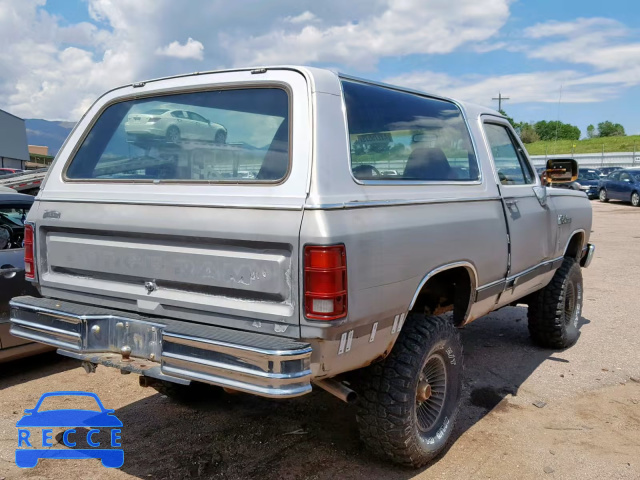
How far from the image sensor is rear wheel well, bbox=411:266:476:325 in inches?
146

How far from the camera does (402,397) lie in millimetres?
3145

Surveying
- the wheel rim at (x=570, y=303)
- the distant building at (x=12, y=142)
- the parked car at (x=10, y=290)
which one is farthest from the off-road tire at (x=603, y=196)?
the distant building at (x=12, y=142)

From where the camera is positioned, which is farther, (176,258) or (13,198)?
(13,198)

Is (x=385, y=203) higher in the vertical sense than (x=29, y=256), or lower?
higher

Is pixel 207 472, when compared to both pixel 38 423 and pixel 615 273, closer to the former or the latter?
pixel 38 423

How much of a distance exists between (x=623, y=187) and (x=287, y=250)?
2530 cm

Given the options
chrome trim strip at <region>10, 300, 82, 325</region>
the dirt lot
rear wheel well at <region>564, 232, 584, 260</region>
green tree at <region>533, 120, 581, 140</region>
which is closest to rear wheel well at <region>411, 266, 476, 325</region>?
the dirt lot

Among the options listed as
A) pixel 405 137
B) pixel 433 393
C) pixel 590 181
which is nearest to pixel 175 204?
pixel 405 137

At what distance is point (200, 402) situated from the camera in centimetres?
437

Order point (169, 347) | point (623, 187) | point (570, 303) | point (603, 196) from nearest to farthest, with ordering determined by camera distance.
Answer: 1. point (169, 347)
2. point (570, 303)
3. point (623, 187)
4. point (603, 196)

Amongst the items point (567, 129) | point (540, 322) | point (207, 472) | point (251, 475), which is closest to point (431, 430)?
point (251, 475)

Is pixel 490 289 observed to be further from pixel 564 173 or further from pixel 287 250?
pixel 287 250

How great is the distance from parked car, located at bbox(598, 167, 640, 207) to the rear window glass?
24284 millimetres

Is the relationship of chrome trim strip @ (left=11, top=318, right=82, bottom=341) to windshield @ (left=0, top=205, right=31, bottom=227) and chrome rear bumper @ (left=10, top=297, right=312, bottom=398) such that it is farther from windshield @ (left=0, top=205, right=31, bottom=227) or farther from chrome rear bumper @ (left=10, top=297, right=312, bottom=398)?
windshield @ (left=0, top=205, right=31, bottom=227)
